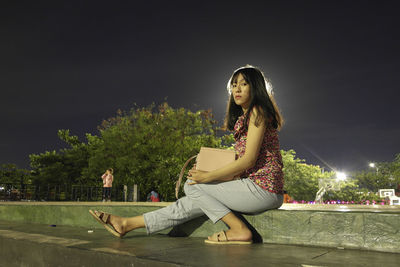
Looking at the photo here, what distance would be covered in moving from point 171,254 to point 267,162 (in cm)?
121

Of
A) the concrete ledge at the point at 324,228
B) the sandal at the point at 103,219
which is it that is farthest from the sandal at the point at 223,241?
the sandal at the point at 103,219

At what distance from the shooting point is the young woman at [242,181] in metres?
3.09

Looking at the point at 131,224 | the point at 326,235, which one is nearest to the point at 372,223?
the point at 326,235

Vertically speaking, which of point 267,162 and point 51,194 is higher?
point 267,162

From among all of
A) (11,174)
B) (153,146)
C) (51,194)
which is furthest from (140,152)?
(11,174)

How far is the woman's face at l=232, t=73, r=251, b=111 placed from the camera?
3350mm

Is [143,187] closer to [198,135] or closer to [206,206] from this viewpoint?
[198,135]

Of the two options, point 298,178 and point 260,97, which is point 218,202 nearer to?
point 260,97

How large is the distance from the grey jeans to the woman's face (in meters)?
0.76

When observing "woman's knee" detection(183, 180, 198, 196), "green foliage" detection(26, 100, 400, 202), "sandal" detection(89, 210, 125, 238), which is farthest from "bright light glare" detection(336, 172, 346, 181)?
"sandal" detection(89, 210, 125, 238)

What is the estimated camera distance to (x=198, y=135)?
2461cm

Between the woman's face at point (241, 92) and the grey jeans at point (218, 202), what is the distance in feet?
2.50

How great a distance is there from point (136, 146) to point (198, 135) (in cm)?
454

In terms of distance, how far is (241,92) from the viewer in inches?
133
